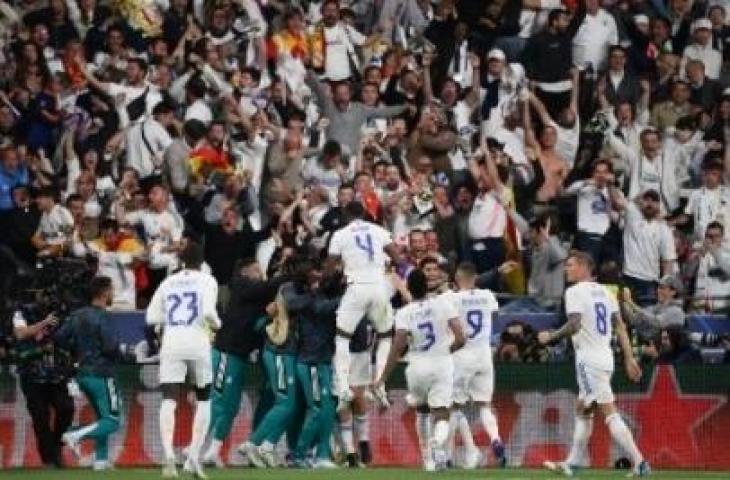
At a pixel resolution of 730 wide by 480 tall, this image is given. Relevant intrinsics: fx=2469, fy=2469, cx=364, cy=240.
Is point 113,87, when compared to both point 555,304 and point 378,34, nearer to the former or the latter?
point 378,34

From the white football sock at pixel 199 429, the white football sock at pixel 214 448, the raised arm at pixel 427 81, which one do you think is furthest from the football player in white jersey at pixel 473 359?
the raised arm at pixel 427 81

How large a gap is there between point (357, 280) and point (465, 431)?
2.13 m

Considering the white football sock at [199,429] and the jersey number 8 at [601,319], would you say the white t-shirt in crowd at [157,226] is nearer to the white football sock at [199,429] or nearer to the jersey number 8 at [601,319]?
the white football sock at [199,429]

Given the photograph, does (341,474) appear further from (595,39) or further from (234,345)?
(595,39)

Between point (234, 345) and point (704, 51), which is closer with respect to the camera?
point (234, 345)

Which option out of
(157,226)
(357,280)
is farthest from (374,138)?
(357,280)

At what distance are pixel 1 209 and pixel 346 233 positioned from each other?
504 centimetres

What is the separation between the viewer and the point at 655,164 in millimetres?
32969

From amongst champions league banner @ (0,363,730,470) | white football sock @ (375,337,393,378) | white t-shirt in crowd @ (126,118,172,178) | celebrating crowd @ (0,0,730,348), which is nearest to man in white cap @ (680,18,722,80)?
celebrating crowd @ (0,0,730,348)

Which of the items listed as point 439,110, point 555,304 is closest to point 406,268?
point 555,304

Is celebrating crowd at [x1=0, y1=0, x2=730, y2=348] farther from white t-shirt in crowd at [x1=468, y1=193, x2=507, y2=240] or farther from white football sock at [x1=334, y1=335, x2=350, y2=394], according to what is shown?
white football sock at [x1=334, y1=335, x2=350, y2=394]

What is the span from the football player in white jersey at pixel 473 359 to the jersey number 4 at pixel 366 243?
1.12m

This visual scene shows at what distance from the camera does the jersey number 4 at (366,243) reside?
92.0 ft

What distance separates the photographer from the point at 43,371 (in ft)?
91.4
